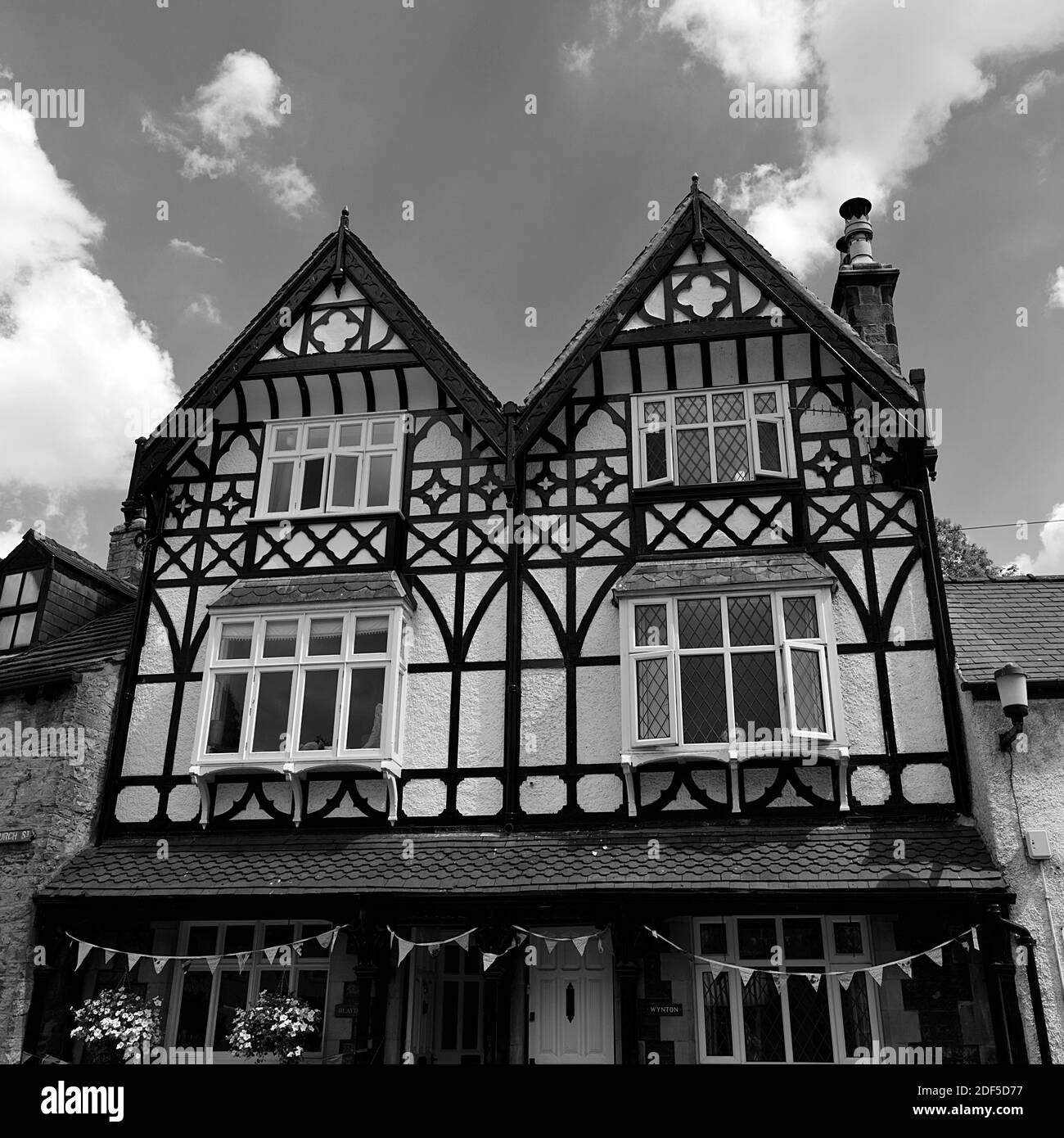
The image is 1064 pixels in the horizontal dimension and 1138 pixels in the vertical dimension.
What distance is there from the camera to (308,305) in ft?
49.2

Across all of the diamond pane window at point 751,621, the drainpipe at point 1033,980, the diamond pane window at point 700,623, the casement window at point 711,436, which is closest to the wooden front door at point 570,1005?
the diamond pane window at point 700,623

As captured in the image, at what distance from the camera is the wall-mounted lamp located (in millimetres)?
10570

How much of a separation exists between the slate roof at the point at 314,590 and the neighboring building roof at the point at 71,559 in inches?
145

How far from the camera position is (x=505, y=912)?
1127 centimetres

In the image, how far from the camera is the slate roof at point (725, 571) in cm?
1248

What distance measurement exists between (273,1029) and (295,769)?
291cm

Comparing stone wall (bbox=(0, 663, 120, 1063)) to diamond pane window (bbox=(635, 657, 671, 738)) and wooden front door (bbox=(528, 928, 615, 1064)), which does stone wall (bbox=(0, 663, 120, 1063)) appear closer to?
wooden front door (bbox=(528, 928, 615, 1064))

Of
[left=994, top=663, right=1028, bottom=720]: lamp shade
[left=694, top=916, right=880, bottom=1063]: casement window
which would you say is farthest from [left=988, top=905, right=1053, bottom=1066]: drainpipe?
[left=994, top=663, right=1028, bottom=720]: lamp shade

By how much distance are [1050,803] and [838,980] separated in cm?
304

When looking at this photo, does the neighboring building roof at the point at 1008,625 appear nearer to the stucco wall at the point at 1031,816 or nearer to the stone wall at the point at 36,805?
the stucco wall at the point at 1031,816

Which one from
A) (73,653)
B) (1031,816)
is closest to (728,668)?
(1031,816)

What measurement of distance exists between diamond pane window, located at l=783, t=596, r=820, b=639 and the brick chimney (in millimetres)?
3891

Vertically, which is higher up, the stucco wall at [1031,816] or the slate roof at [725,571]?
the slate roof at [725,571]
